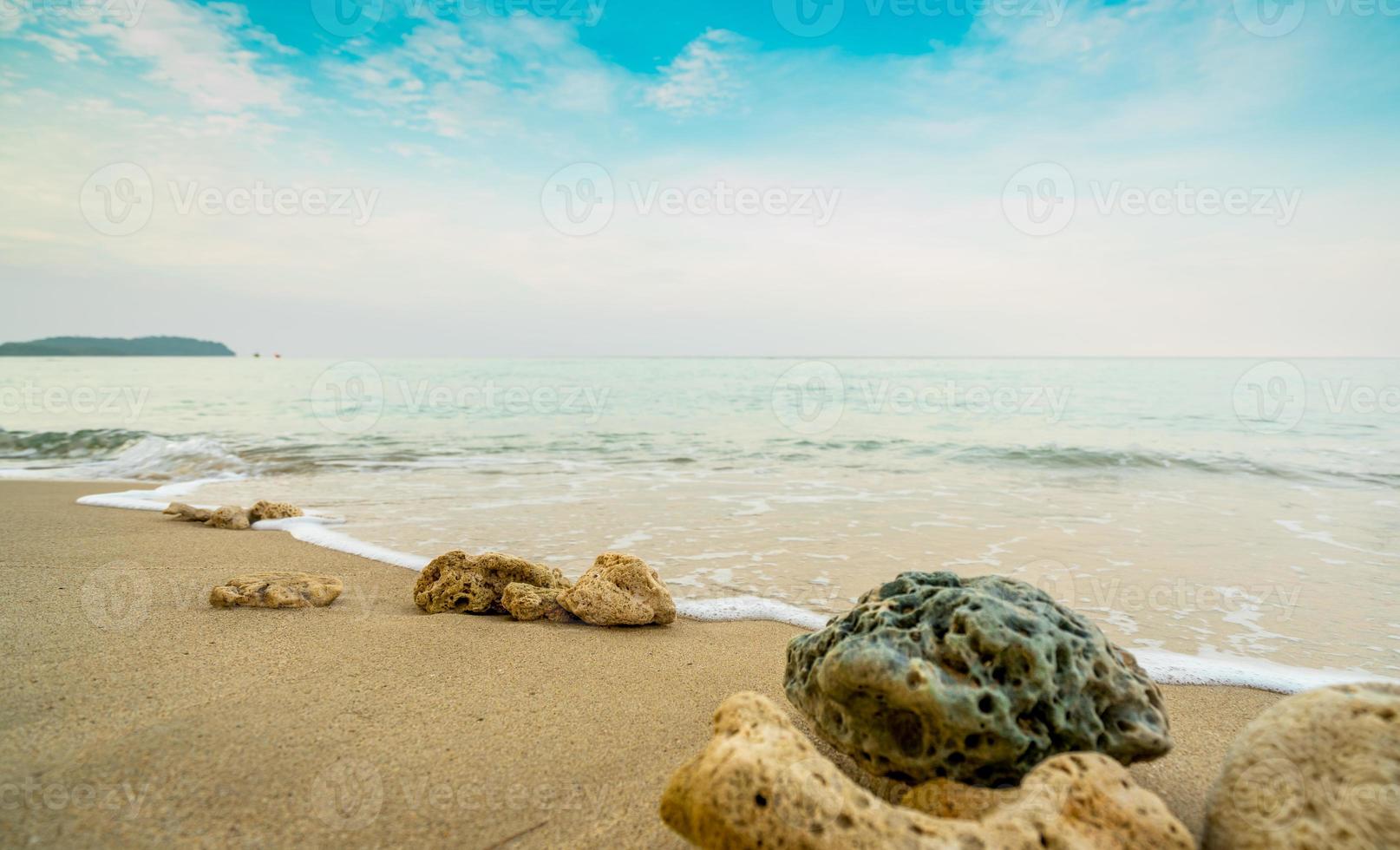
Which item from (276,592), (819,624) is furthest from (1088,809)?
(276,592)

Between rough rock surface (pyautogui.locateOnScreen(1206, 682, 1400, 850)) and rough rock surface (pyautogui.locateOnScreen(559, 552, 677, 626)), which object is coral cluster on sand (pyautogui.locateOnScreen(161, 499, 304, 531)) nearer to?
rough rock surface (pyautogui.locateOnScreen(559, 552, 677, 626))

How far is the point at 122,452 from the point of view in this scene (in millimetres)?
12562

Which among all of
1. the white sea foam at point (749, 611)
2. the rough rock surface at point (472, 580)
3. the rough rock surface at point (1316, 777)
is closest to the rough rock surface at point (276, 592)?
the rough rock surface at point (472, 580)

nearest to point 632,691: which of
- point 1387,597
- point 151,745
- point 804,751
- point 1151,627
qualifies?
point 804,751

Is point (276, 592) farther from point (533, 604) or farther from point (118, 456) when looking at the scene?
point (118, 456)

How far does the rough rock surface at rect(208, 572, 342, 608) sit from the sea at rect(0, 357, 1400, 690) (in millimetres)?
1229

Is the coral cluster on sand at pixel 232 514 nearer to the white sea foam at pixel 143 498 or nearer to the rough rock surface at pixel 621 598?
the white sea foam at pixel 143 498

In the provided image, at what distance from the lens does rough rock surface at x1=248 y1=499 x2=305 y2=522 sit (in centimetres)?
671

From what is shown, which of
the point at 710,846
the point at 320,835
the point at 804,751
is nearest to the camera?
the point at 710,846

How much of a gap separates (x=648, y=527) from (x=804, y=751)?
199 inches

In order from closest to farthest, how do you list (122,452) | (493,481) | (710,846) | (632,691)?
1. (710,846)
2. (632,691)
3. (493,481)
4. (122,452)

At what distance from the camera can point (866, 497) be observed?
8617mm

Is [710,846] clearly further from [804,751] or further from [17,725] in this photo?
[17,725]

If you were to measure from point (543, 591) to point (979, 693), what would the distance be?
2720 mm
